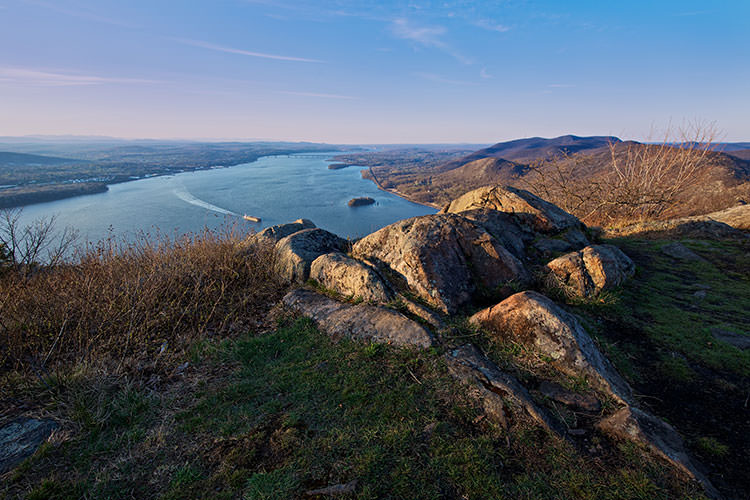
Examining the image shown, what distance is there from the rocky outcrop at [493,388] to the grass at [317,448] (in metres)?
0.16

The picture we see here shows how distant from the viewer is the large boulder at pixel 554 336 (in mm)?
4051

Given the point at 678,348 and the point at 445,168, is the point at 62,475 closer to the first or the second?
the point at 678,348

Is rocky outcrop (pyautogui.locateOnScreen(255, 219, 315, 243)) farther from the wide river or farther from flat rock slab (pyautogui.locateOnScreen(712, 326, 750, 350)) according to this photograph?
the wide river

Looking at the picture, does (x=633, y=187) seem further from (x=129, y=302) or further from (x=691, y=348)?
(x=129, y=302)

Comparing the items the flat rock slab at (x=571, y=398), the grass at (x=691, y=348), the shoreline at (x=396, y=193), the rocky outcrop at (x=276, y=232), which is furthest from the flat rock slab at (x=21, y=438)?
the shoreline at (x=396, y=193)

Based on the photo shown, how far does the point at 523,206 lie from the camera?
9.51m

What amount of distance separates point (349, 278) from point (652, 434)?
16.6 ft

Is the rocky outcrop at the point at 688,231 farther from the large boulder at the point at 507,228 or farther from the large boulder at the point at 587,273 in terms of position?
the large boulder at the point at 587,273

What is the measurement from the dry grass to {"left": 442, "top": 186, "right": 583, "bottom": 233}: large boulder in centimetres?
700

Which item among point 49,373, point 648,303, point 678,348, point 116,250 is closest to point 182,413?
point 49,373

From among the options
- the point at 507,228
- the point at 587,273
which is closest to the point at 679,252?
the point at 587,273

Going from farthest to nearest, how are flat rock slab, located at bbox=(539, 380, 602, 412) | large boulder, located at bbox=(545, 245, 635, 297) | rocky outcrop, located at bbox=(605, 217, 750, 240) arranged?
rocky outcrop, located at bbox=(605, 217, 750, 240)
large boulder, located at bbox=(545, 245, 635, 297)
flat rock slab, located at bbox=(539, 380, 602, 412)

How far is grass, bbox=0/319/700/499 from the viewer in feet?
9.11

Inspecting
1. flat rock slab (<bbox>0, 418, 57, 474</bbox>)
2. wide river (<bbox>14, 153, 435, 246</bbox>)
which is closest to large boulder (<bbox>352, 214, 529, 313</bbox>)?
flat rock slab (<bbox>0, 418, 57, 474</bbox>)
